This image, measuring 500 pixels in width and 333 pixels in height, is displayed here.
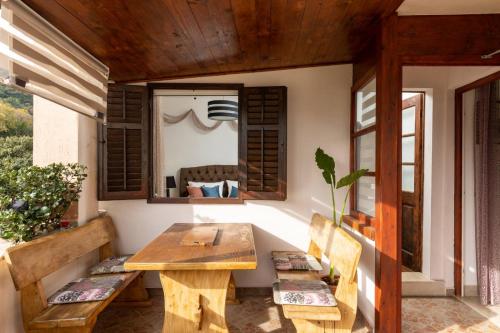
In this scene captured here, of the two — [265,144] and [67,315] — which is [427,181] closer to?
[265,144]

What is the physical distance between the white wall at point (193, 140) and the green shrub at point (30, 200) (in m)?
3.62

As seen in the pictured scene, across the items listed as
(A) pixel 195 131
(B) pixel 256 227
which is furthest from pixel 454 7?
(A) pixel 195 131

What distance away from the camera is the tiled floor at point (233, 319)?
2.65m

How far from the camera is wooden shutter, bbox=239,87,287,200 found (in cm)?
322

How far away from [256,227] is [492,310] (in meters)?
2.47

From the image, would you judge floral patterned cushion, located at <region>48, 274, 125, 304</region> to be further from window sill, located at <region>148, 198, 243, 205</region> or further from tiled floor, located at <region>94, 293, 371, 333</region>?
window sill, located at <region>148, 198, 243, 205</region>

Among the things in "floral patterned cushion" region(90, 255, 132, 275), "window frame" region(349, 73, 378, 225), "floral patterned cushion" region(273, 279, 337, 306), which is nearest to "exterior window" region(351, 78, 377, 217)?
"window frame" region(349, 73, 378, 225)

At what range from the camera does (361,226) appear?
2.71 m

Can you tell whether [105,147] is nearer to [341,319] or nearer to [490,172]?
[341,319]

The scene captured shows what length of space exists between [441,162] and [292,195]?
1692mm

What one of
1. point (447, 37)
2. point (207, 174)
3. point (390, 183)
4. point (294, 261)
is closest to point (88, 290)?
point (294, 261)

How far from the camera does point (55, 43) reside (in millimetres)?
2131

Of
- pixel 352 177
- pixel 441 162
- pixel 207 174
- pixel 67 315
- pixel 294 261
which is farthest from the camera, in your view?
pixel 207 174

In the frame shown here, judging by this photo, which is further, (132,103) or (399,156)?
(132,103)
